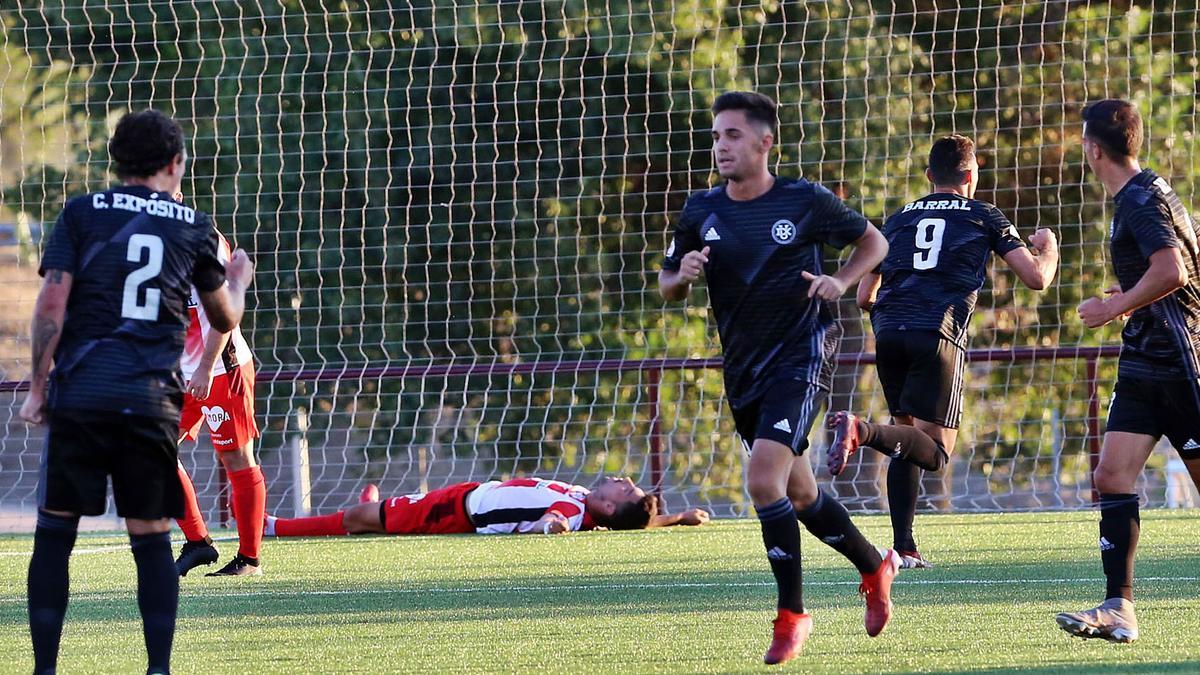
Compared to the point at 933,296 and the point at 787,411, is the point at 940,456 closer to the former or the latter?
the point at 933,296

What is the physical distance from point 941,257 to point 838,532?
246cm

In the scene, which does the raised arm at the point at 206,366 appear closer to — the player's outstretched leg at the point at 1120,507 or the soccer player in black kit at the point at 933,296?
the soccer player in black kit at the point at 933,296

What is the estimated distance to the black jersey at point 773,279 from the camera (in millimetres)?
5523

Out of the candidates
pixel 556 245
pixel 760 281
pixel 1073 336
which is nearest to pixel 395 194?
pixel 556 245

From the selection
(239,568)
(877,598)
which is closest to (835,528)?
(877,598)

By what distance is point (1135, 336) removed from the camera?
5.57m

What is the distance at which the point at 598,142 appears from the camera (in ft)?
46.1

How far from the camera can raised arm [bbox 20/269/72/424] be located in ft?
14.8

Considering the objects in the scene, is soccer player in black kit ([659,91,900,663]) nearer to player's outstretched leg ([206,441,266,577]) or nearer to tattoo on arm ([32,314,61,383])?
tattoo on arm ([32,314,61,383])

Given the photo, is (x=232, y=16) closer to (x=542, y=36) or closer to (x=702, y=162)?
(x=542, y=36)

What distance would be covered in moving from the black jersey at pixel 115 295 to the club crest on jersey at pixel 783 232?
6.11ft

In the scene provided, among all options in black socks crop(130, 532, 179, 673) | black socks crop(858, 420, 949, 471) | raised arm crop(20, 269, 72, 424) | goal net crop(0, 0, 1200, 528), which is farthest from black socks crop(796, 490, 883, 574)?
goal net crop(0, 0, 1200, 528)

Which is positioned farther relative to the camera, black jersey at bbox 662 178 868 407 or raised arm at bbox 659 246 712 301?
black jersey at bbox 662 178 868 407

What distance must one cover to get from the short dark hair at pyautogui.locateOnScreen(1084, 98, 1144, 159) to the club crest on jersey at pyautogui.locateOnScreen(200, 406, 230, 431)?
4.05 meters
